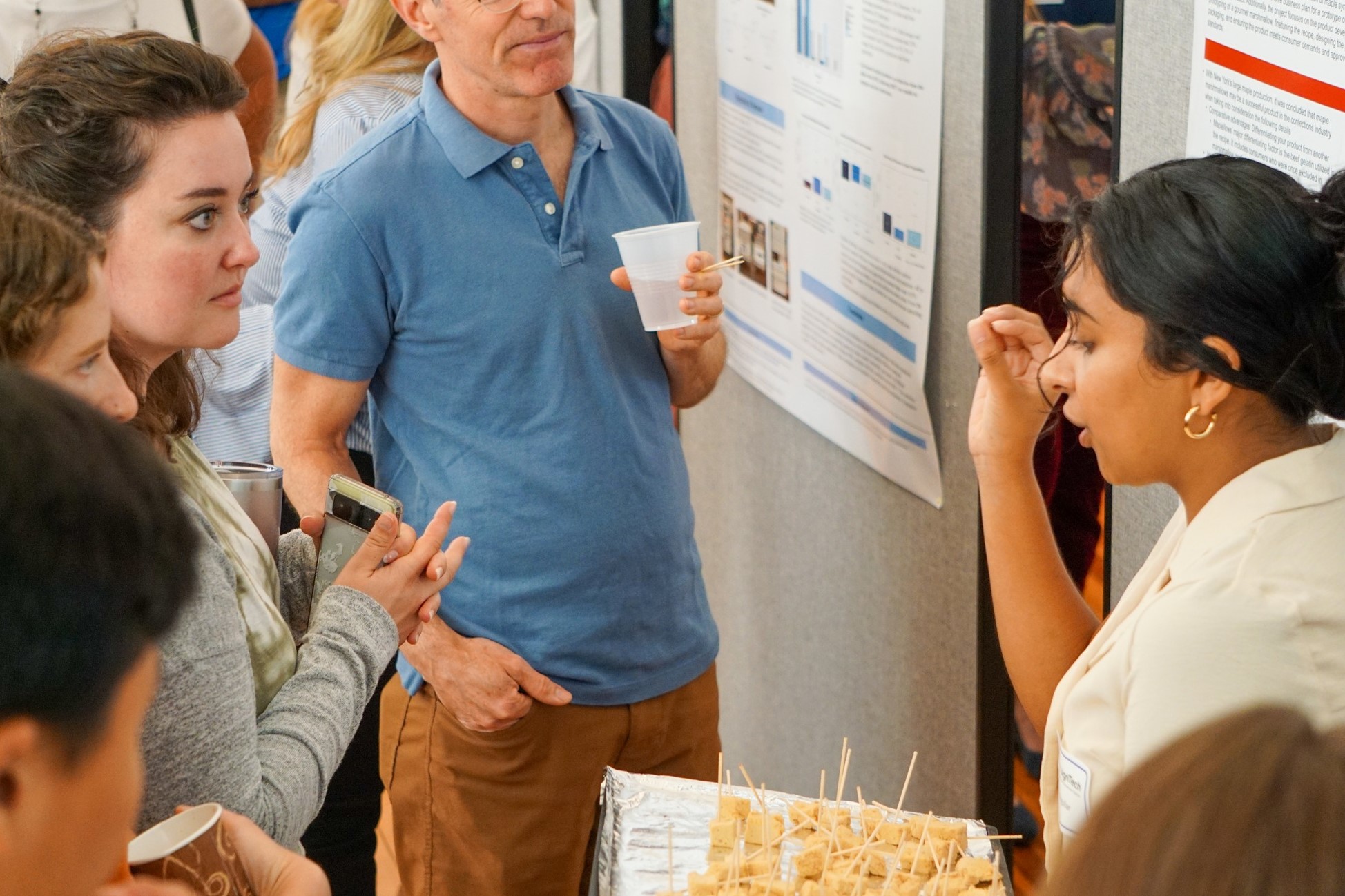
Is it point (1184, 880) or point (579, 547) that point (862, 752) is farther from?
point (1184, 880)

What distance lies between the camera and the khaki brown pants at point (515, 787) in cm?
194

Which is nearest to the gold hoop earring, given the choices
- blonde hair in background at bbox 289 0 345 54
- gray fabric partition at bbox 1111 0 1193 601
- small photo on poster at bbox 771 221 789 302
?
gray fabric partition at bbox 1111 0 1193 601

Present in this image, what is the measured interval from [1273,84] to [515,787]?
1.32 meters

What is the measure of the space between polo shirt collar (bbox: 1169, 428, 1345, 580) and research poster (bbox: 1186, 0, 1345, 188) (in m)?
0.30

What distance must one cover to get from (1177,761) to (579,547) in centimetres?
139

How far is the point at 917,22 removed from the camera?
2.01 metres

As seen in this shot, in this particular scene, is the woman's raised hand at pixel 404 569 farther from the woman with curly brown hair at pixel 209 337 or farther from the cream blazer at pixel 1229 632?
the cream blazer at pixel 1229 632

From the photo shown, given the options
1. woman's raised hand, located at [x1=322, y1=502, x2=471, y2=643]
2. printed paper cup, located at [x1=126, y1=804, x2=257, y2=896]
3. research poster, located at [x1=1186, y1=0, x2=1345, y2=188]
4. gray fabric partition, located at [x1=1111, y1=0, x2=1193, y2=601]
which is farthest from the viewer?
gray fabric partition, located at [x1=1111, y1=0, x2=1193, y2=601]

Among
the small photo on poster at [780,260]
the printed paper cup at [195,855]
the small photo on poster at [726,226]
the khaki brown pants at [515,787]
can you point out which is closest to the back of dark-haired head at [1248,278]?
the printed paper cup at [195,855]

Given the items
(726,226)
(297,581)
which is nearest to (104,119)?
(297,581)

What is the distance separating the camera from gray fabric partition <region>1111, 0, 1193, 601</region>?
1.53 meters

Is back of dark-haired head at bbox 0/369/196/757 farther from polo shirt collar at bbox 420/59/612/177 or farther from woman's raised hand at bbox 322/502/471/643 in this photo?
polo shirt collar at bbox 420/59/612/177

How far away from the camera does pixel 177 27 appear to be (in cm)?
280

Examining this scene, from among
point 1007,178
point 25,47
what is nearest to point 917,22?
point 1007,178
